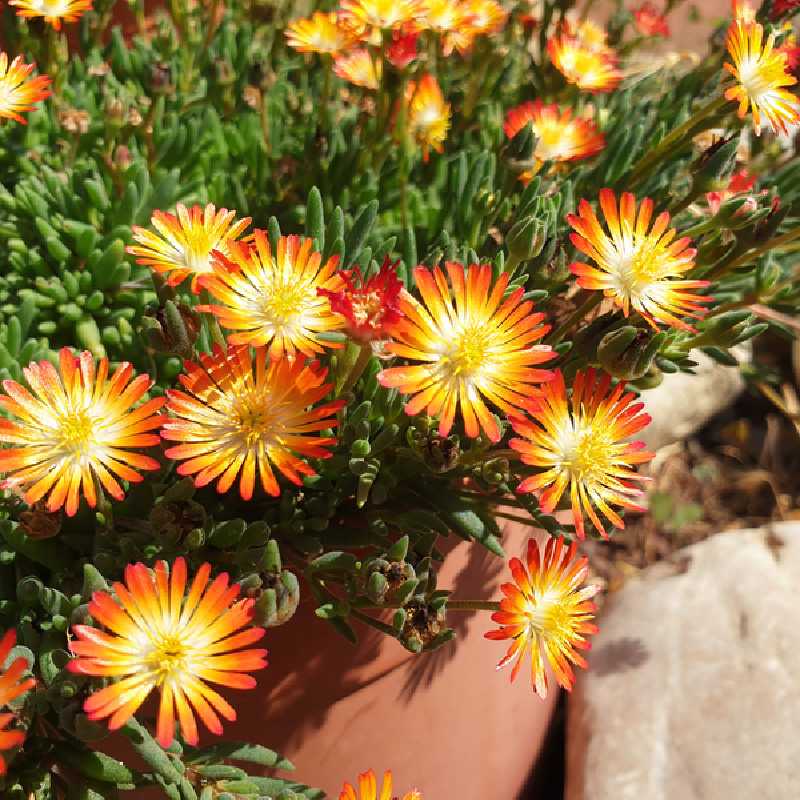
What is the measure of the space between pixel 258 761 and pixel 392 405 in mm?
399

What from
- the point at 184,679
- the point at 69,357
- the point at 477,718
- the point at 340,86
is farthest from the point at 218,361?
the point at 340,86

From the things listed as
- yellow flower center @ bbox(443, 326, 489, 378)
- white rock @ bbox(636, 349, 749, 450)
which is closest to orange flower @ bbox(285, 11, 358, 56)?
yellow flower center @ bbox(443, 326, 489, 378)

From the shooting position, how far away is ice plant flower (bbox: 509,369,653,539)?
2.78 ft

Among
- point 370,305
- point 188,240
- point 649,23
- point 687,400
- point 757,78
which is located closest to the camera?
point 370,305

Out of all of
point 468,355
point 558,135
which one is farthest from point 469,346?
point 558,135

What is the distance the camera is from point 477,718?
1.28 m

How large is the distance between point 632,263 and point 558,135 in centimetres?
48

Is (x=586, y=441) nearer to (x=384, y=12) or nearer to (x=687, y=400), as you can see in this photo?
(x=384, y=12)

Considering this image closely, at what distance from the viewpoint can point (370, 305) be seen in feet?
2.72

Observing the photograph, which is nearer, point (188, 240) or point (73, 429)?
point (73, 429)

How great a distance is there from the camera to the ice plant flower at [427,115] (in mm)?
1362

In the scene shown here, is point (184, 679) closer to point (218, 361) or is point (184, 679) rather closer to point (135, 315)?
point (218, 361)

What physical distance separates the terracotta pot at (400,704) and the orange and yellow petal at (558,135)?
1.80 feet

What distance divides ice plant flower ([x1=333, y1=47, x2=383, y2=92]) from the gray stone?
39.8 inches
